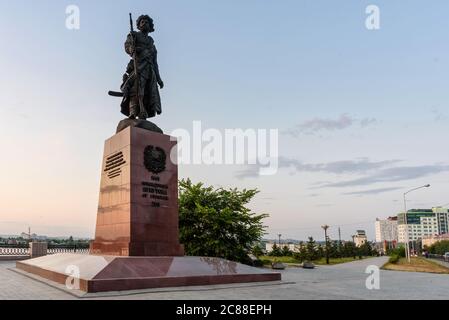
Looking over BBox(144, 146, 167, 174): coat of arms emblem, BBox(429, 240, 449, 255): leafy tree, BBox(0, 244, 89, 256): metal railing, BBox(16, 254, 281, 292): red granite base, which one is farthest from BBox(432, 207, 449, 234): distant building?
BBox(144, 146, 167, 174): coat of arms emblem

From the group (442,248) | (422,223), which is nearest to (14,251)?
(442,248)

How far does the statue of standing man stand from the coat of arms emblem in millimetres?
1561

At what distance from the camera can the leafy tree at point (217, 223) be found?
1916 centimetres

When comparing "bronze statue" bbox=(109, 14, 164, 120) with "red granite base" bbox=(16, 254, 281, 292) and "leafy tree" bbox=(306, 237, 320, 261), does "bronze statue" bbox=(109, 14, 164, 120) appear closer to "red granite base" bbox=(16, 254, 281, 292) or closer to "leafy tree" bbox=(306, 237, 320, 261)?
"red granite base" bbox=(16, 254, 281, 292)

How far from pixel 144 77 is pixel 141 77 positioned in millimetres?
156

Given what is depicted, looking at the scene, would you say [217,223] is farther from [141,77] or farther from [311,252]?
[311,252]

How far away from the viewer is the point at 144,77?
47.1 ft

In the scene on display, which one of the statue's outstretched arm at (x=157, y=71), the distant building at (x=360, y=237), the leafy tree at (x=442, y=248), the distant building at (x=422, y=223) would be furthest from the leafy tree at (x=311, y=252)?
the distant building at (x=422, y=223)

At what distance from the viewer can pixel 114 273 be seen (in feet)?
31.7

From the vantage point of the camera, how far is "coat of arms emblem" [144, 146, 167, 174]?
504 inches

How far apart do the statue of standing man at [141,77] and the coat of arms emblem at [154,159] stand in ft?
5.12
